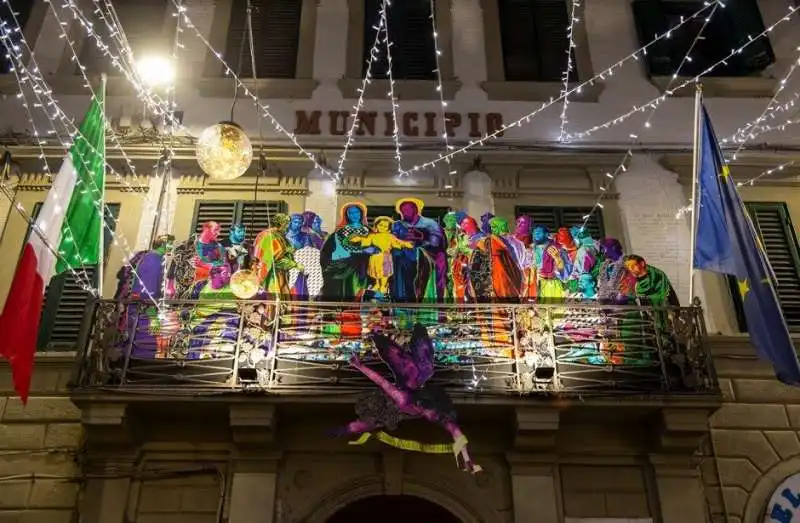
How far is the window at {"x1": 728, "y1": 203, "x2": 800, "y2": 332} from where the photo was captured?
11414 millimetres

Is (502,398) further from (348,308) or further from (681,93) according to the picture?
(681,93)

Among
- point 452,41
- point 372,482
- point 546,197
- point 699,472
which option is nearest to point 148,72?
point 452,41

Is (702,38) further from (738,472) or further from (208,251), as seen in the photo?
(208,251)

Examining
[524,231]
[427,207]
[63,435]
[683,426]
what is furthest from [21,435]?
[683,426]

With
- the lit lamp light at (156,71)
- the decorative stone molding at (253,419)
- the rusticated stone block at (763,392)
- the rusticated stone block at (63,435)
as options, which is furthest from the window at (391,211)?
the rusticated stone block at (63,435)

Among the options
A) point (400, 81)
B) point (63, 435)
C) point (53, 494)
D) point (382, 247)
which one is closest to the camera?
point (53, 494)

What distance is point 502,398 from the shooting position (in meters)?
9.27

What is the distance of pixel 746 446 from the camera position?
10.1 metres

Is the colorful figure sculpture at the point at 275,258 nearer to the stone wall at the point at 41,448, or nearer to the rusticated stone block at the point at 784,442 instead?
the stone wall at the point at 41,448

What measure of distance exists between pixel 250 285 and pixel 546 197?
491 centimetres

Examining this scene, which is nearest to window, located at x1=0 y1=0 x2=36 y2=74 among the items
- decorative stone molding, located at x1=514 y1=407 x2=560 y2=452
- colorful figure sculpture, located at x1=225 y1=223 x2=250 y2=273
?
colorful figure sculpture, located at x1=225 y1=223 x2=250 y2=273

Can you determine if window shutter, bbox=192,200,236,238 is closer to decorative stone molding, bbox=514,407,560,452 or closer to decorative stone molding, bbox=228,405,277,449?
decorative stone molding, bbox=228,405,277,449

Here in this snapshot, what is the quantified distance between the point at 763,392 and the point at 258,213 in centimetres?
745

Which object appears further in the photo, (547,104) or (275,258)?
(547,104)
